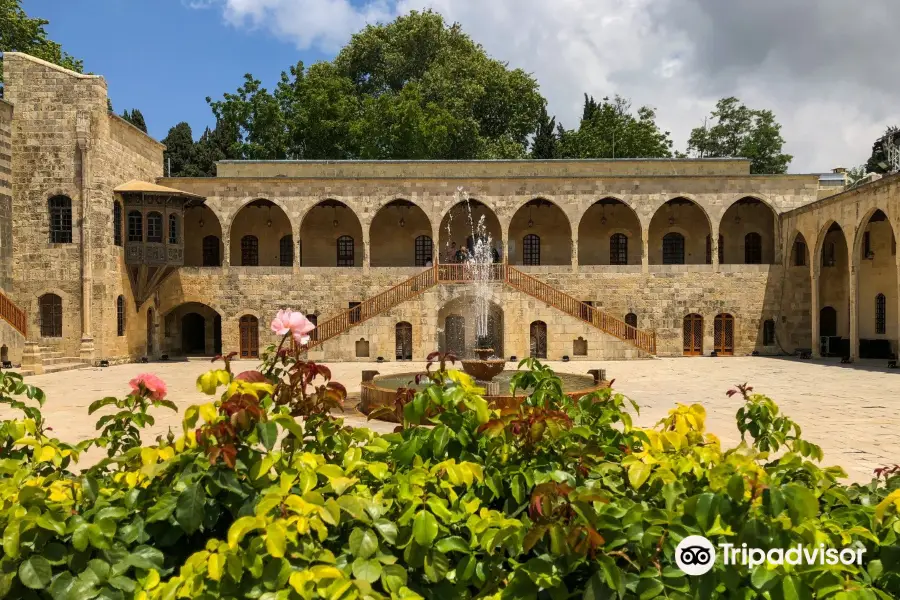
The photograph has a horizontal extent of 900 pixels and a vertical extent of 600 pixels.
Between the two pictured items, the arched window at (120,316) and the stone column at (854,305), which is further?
the arched window at (120,316)

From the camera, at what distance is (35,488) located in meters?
2.10

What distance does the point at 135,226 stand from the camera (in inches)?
925

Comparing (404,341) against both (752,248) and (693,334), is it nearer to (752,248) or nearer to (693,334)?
(693,334)

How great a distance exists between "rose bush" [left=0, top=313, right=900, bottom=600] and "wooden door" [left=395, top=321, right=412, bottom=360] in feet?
68.0

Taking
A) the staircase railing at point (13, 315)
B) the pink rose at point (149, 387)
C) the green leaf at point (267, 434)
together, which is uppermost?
the staircase railing at point (13, 315)

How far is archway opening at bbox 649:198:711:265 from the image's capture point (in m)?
27.6

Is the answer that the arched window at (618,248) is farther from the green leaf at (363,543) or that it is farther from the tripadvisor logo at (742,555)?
the green leaf at (363,543)

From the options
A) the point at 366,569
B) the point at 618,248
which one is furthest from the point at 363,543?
the point at 618,248

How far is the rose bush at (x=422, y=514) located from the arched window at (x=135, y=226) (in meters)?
23.2

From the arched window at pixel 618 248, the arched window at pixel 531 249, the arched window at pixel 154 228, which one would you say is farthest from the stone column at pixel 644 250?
the arched window at pixel 154 228

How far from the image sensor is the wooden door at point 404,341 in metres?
23.3

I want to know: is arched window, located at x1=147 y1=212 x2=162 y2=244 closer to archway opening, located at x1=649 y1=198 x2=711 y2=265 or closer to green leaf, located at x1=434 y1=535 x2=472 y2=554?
archway opening, located at x1=649 y1=198 x2=711 y2=265

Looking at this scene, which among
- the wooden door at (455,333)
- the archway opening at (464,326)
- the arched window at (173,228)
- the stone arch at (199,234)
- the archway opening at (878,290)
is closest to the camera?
the archway opening at (878,290)

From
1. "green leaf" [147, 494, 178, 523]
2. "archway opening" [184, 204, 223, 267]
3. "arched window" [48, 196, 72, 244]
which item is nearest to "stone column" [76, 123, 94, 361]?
"arched window" [48, 196, 72, 244]
